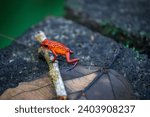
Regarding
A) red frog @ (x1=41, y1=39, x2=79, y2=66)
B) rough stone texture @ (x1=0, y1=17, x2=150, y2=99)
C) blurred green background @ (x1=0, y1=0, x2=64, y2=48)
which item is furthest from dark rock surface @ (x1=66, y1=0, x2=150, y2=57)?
red frog @ (x1=41, y1=39, x2=79, y2=66)

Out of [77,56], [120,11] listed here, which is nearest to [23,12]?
[120,11]

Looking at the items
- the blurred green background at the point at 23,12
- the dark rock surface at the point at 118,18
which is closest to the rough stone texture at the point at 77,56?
the dark rock surface at the point at 118,18

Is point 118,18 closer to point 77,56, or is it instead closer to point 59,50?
point 77,56

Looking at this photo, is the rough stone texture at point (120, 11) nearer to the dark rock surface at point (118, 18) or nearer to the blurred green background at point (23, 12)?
the dark rock surface at point (118, 18)

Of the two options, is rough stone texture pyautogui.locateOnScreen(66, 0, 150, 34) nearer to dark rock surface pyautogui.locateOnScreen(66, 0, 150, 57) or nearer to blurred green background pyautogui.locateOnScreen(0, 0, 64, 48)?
dark rock surface pyautogui.locateOnScreen(66, 0, 150, 57)

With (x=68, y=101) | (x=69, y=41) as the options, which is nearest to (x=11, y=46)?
(x=69, y=41)
